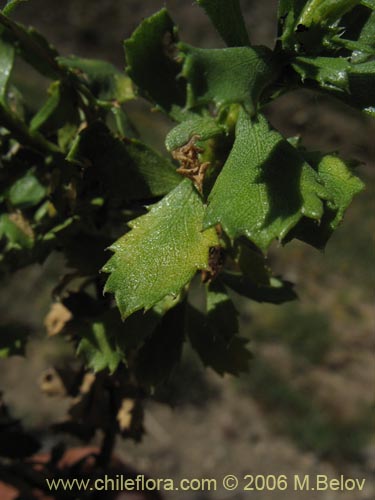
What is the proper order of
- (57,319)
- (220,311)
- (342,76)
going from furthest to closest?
1. (57,319)
2. (220,311)
3. (342,76)

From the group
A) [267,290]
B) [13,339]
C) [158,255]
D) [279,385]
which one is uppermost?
[158,255]

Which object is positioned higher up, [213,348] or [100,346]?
[100,346]

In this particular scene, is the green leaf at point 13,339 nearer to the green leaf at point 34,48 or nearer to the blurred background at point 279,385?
the green leaf at point 34,48

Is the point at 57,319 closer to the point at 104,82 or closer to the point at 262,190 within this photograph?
the point at 104,82

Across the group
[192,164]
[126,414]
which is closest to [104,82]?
[192,164]

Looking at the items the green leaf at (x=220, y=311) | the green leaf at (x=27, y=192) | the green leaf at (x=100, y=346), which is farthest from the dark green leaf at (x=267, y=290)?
the green leaf at (x=27, y=192)

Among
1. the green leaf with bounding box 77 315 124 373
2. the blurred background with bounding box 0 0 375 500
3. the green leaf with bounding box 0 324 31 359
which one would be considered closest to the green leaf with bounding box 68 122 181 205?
the green leaf with bounding box 77 315 124 373

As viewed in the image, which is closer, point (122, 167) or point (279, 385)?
point (122, 167)
